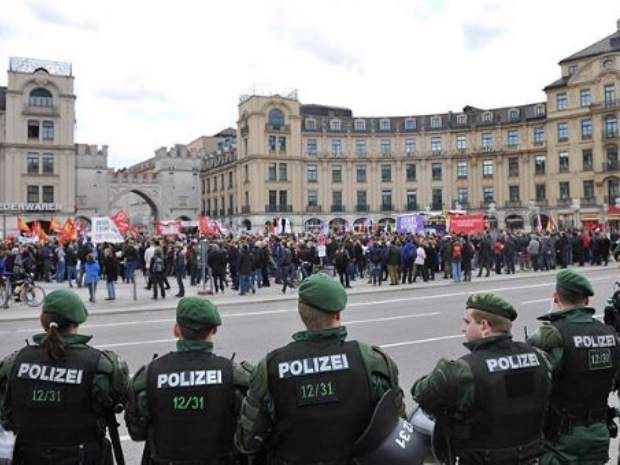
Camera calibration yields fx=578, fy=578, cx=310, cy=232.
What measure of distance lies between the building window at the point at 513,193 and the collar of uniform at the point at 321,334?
7334 centimetres

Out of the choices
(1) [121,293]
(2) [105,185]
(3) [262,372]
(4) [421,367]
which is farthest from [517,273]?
(2) [105,185]

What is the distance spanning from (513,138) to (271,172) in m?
30.8

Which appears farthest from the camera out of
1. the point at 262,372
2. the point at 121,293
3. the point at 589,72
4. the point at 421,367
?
the point at 589,72

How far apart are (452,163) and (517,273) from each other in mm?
49849

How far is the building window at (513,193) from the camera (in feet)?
237

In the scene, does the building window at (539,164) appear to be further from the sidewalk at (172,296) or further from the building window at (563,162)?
the sidewalk at (172,296)

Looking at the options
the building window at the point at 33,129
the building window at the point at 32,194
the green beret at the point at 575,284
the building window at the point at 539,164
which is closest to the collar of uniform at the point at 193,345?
the green beret at the point at 575,284

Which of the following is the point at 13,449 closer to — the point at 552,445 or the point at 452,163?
the point at 552,445

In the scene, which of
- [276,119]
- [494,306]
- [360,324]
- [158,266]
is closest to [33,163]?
[276,119]

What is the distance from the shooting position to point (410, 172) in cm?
7550

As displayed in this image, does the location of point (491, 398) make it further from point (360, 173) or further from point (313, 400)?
point (360, 173)

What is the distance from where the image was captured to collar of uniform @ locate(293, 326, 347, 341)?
3271 mm

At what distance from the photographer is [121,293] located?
873 inches

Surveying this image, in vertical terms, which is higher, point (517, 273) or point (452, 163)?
point (452, 163)
